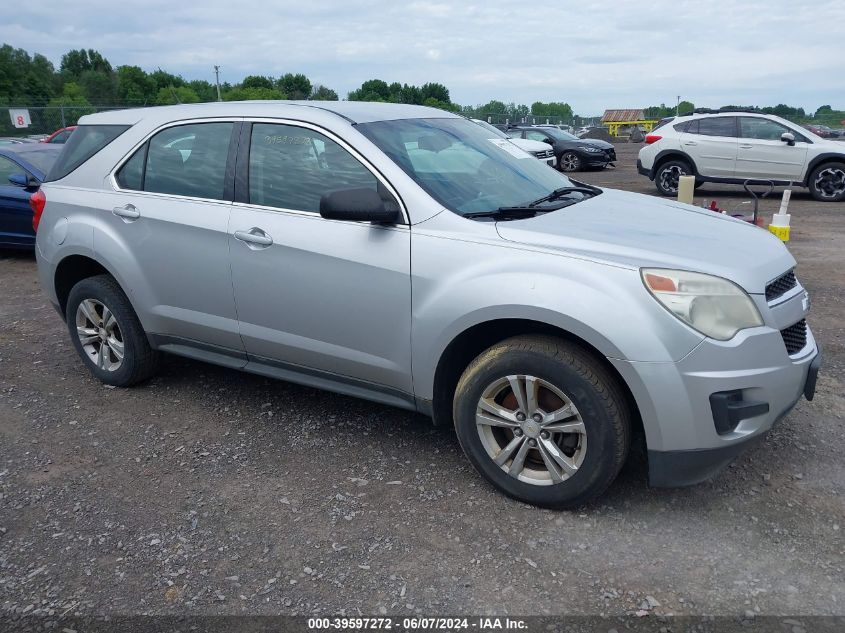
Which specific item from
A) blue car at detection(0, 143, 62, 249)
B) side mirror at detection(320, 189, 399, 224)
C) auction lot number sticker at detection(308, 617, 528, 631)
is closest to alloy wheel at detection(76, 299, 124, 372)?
side mirror at detection(320, 189, 399, 224)

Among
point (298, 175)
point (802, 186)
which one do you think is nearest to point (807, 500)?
point (298, 175)

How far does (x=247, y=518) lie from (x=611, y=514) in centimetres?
165

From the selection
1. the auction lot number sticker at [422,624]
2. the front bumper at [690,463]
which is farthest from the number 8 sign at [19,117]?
the front bumper at [690,463]

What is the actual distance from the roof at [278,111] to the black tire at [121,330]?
3.50 feet

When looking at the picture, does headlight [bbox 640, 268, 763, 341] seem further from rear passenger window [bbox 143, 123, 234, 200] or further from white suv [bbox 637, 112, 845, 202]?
white suv [bbox 637, 112, 845, 202]

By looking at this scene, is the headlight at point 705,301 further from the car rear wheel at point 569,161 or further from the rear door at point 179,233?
the car rear wheel at point 569,161

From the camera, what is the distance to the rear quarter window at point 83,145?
14.8ft

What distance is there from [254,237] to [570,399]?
1.85 metres

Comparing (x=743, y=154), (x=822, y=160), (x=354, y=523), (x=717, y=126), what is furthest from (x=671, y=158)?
(x=354, y=523)

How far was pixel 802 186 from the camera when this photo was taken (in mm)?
13438

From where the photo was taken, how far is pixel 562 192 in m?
4.06

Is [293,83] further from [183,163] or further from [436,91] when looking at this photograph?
[183,163]

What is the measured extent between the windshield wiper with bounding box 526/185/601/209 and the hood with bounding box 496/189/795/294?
16cm

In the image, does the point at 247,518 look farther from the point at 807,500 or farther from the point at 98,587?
the point at 807,500
